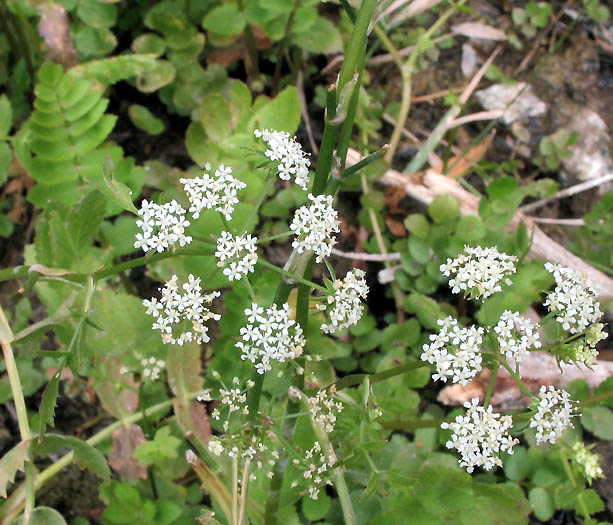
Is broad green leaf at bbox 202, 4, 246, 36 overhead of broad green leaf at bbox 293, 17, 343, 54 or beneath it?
overhead

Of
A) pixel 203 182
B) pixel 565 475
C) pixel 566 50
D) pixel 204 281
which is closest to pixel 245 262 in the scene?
pixel 203 182

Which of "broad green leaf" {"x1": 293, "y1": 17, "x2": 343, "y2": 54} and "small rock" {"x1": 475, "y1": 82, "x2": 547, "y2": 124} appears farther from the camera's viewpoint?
"small rock" {"x1": 475, "y1": 82, "x2": 547, "y2": 124}

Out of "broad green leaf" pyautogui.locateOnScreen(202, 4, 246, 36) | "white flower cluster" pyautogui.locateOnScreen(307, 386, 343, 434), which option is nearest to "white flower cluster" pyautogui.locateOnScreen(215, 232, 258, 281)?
"white flower cluster" pyautogui.locateOnScreen(307, 386, 343, 434)

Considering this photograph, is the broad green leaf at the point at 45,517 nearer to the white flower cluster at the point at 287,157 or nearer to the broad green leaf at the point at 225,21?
the white flower cluster at the point at 287,157

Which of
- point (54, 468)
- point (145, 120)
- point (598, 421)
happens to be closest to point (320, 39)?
point (145, 120)

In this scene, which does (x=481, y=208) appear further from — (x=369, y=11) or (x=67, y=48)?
(x=67, y=48)

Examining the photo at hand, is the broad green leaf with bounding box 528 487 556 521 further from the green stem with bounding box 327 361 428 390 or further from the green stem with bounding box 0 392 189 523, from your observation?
the green stem with bounding box 0 392 189 523
